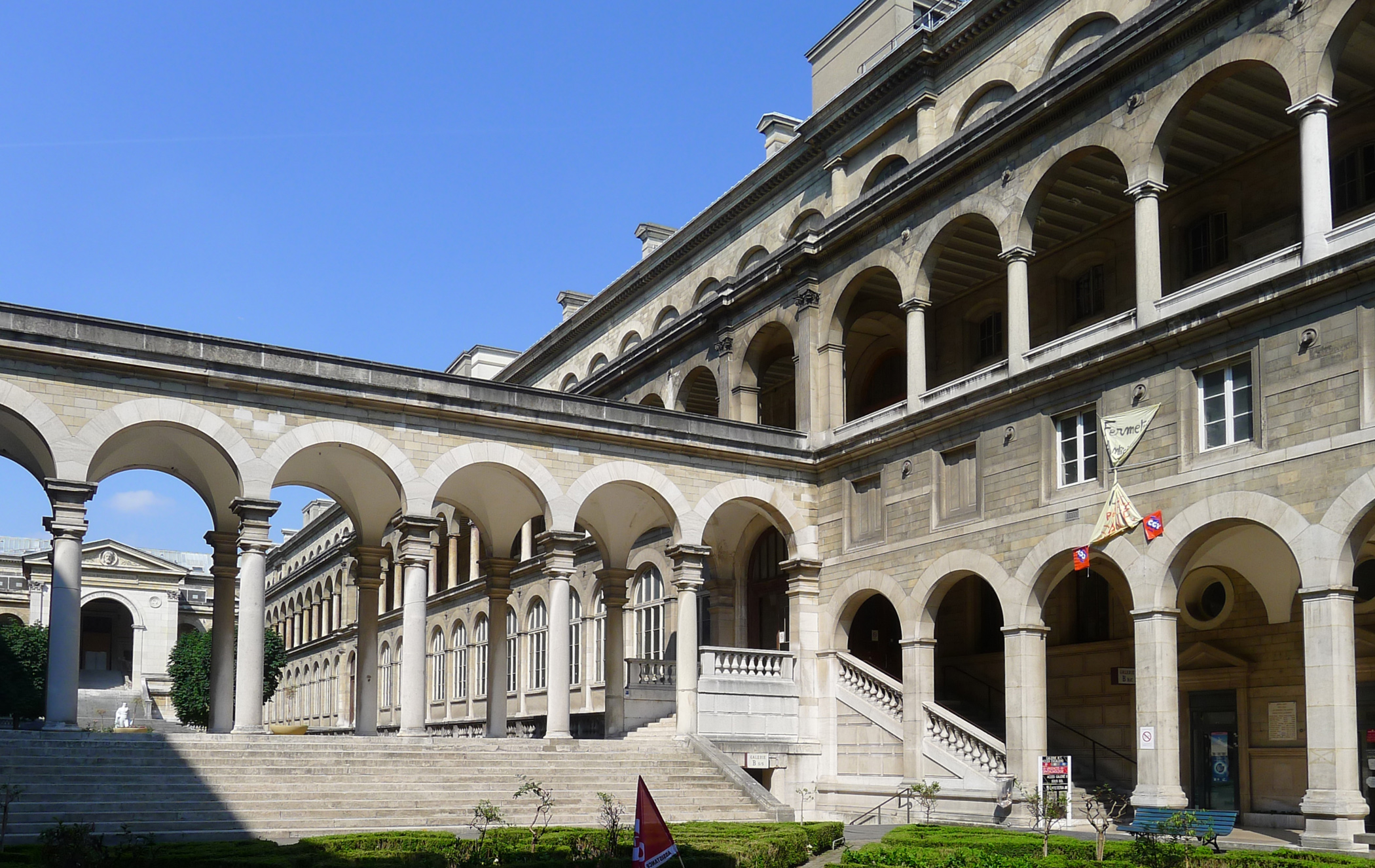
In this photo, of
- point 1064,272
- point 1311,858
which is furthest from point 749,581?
point 1311,858

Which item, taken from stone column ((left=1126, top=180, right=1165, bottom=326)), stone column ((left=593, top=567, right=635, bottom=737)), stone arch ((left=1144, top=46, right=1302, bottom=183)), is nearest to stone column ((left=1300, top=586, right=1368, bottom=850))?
stone column ((left=1126, top=180, right=1165, bottom=326))

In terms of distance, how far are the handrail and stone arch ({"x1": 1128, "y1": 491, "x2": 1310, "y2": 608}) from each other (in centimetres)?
653

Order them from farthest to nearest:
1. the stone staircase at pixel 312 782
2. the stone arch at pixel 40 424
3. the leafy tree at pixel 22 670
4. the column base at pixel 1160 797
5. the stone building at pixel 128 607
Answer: the stone building at pixel 128 607 → the leafy tree at pixel 22 670 → the stone arch at pixel 40 424 → the column base at pixel 1160 797 → the stone staircase at pixel 312 782

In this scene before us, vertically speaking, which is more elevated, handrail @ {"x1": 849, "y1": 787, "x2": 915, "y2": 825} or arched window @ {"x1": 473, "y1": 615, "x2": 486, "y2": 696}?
arched window @ {"x1": 473, "y1": 615, "x2": 486, "y2": 696}

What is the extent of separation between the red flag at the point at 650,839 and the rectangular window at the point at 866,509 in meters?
18.0

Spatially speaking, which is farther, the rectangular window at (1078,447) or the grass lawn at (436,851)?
the rectangular window at (1078,447)

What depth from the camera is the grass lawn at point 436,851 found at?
1602 cm

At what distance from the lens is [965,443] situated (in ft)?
95.7

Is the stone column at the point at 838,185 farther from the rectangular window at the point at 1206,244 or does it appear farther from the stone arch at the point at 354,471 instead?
the stone arch at the point at 354,471

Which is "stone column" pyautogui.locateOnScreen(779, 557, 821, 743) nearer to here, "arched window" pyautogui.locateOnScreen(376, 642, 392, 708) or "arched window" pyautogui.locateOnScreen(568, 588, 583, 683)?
"arched window" pyautogui.locateOnScreen(568, 588, 583, 683)

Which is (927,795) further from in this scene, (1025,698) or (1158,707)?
(1158,707)

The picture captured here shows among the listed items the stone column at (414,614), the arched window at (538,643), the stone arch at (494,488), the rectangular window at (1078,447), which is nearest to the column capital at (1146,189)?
the rectangular window at (1078,447)

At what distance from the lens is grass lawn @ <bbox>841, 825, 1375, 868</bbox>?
1683 cm

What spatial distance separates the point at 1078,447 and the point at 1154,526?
2792 millimetres
